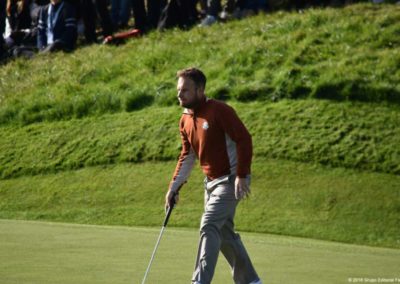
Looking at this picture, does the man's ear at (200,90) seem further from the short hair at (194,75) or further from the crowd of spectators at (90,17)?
the crowd of spectators at (90,17)

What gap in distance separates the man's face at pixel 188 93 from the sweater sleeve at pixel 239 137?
0.22 metres

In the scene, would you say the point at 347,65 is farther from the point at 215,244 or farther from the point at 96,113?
the point at 215,244

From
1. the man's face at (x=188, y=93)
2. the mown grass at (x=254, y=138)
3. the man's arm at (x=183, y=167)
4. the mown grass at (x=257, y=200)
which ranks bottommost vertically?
the mown grass at (x=257, y=200)

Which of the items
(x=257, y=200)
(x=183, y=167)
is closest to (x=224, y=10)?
(x=257, y=200)

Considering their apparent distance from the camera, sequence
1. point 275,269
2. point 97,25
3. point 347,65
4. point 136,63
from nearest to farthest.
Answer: point 275,269, point 347,65, point 136,63, point 97,25

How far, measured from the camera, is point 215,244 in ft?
27.4

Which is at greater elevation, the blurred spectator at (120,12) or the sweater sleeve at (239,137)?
the sweater sleeve at (239,137)

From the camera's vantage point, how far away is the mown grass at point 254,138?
16609 mm

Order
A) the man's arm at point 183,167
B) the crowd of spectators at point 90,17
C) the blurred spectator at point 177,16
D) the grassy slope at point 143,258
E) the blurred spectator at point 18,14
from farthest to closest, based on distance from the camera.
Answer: the blurred spectator at point 18,14 → the blurred spectator at point 177,16 → the crowd of spectators at point 90,17 → the grassy slope at point 143,258 → the man's arm at point 183,167

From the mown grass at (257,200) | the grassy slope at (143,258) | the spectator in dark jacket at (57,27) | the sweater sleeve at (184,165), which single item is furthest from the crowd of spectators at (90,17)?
the sweater sleeve at (184,165)

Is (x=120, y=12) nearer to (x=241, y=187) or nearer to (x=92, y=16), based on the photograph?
(x=92, y=16)

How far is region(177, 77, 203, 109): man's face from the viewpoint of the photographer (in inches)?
331

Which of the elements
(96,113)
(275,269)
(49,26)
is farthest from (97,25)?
(275,269)

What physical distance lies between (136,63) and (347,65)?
491 centimetres
